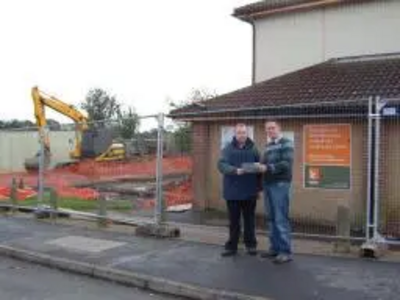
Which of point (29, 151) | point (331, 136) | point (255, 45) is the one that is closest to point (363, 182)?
point (331, 136)

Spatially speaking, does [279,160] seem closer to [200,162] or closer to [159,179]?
[159,179]

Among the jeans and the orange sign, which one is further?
the orange sign

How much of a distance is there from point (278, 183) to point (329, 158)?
4994 millimetres

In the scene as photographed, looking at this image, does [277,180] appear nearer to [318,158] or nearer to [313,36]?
[318,158]

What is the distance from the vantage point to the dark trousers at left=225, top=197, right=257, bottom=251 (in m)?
10.4

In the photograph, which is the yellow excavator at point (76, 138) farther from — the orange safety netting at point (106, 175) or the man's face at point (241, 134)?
the man's face at point (241, 134)

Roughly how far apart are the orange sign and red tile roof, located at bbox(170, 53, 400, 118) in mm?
782

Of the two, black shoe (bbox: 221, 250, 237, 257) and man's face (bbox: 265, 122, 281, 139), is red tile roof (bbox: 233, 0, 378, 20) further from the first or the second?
black shoe (bbox: 221, 250, 237, 257)

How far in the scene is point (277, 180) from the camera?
32.6 feet

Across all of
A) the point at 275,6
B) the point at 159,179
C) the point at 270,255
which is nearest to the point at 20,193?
the point at 275,6

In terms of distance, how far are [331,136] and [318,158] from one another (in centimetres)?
68

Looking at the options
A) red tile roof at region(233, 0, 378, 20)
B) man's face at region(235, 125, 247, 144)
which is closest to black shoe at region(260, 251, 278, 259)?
man's face at region(235, 125, 247, 144)

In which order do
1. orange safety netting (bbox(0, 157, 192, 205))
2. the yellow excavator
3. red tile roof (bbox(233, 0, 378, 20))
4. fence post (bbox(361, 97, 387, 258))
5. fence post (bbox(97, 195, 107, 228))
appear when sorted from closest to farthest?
fence post (bbox(361, 97, 387, 258)) < fence post (bbox(97, 195, 107, 228)) < orange safety netting (bbox(0, 157, 192, 205)) < red tile roof (bbox(233, 0, 378, 20)) < the yellow excavator

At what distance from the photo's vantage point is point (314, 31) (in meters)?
20.9
